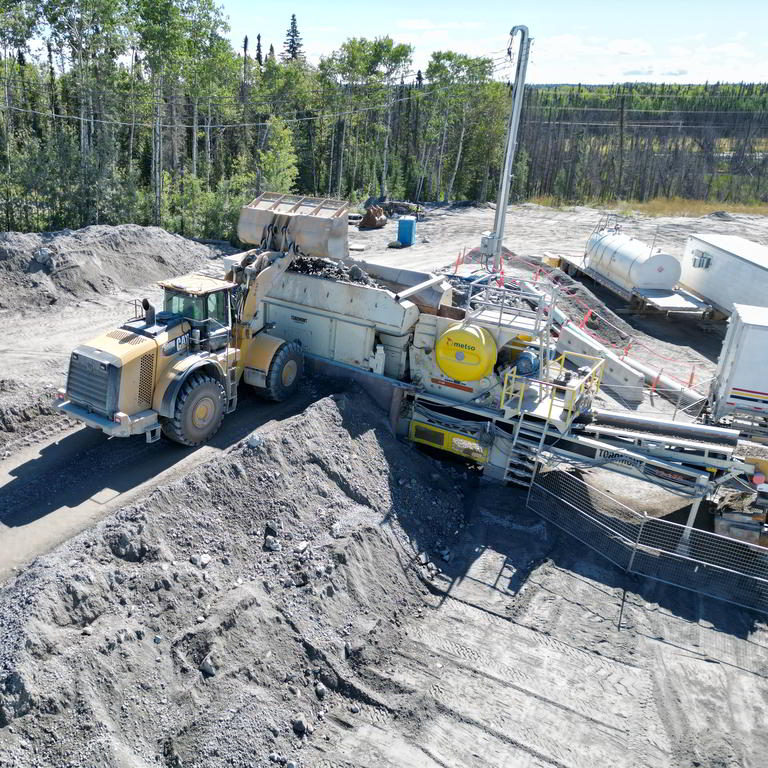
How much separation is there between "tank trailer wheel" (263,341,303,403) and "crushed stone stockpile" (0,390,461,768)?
147cm

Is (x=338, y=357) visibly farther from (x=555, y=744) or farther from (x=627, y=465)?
(x=555, y=744)

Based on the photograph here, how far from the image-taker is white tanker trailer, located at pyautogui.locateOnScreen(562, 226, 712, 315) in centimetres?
2280

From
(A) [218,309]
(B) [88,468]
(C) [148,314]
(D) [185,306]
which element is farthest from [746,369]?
(B) [88,468]

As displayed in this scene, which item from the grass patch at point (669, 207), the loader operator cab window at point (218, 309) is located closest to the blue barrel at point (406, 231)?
the grass patch at point (669, 207)

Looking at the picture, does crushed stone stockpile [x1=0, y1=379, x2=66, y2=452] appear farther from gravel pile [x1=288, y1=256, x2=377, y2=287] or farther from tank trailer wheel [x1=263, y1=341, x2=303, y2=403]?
gravel pile [x1=288, y1=256, x2=377, y2=287]

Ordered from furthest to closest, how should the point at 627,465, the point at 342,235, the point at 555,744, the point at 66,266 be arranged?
the point at 66,266
the point at 342,235
the point at 627,465
the point at 555,744

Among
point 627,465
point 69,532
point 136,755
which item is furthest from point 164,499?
point 627,465

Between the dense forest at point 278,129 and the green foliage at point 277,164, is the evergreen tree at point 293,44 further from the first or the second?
the green foliage at point 277,164

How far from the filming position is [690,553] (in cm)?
1048

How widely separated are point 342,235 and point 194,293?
3580mm

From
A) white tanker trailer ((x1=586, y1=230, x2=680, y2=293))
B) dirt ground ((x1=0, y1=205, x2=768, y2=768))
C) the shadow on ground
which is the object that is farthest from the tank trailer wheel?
white tanker trailer ((x1=586, y1=230, x2=680, y2=293))

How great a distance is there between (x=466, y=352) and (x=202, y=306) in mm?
4846

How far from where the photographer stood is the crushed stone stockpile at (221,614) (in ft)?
20.8

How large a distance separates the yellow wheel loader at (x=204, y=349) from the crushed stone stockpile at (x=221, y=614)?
1.43 metres
